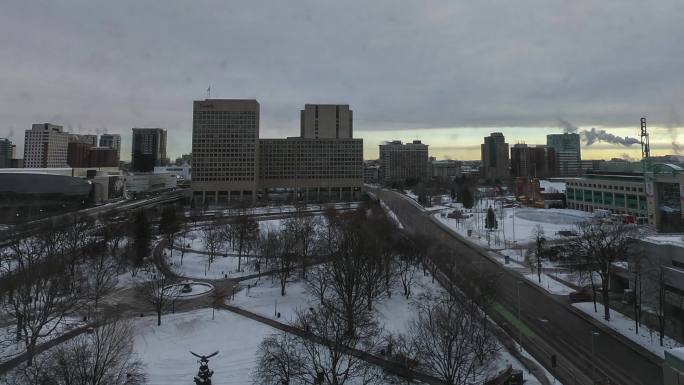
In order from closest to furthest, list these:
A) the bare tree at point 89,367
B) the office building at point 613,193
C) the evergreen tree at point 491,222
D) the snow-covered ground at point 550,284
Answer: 1. the bare tree at point 89,367
2. the snow-covered ground at point 550,284
3. the evergreen tree at point 491,222
4. the office building at point 613,193

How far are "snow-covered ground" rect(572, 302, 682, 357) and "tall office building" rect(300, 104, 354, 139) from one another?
5732 inches

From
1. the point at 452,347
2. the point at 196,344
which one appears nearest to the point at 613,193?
the point at 452,347

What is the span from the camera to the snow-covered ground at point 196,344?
82.7ft

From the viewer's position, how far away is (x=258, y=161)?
153m

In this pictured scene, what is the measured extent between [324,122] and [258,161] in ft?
127

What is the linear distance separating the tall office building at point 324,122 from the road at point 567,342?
138m

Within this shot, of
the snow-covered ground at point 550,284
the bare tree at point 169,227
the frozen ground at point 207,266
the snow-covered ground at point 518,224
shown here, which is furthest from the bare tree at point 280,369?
the snow-covered ground at point 518,224

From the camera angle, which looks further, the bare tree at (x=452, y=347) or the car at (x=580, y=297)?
the car at (x=580, y=297)

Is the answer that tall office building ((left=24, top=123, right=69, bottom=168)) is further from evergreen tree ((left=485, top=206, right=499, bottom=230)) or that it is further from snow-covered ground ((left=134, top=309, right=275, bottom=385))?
evergreen tree ((left=485, top=206, right=499, bottom=230))

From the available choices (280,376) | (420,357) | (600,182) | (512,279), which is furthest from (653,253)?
(600,182)

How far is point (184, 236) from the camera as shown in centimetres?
6944

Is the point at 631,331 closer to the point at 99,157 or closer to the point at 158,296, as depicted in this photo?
the point at 158,296

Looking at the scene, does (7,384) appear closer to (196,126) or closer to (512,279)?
(512,279)

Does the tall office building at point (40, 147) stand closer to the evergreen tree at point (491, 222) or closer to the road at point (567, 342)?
the evergreen tree at point (491, 222)
